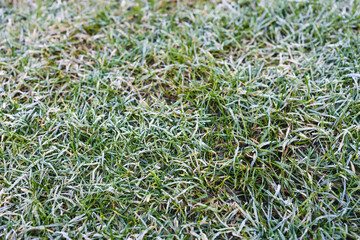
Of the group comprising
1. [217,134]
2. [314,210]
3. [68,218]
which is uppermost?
[217,134]

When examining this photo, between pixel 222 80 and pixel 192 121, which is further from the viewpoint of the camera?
pixel 222 80

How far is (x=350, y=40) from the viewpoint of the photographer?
2.82 metres

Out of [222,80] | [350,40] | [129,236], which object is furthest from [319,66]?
[129,236]

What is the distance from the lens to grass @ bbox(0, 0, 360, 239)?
2092 mm

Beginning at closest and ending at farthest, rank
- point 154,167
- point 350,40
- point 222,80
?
point 154,167 → point 222,80 → point 350,40

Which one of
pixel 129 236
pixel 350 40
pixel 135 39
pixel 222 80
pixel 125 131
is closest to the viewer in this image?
pixel 129 236

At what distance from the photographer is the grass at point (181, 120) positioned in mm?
2092

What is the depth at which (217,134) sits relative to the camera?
238 cm

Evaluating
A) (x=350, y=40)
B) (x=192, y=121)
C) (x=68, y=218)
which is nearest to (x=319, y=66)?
Answer: (x=350, y=40)

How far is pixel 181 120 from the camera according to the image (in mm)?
2496

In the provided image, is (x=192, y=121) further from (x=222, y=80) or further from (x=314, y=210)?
(x=314, y=210)

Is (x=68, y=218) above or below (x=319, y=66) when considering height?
below

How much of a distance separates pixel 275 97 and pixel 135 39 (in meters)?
1.46

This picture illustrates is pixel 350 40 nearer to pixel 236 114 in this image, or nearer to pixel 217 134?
pixel 236 114
